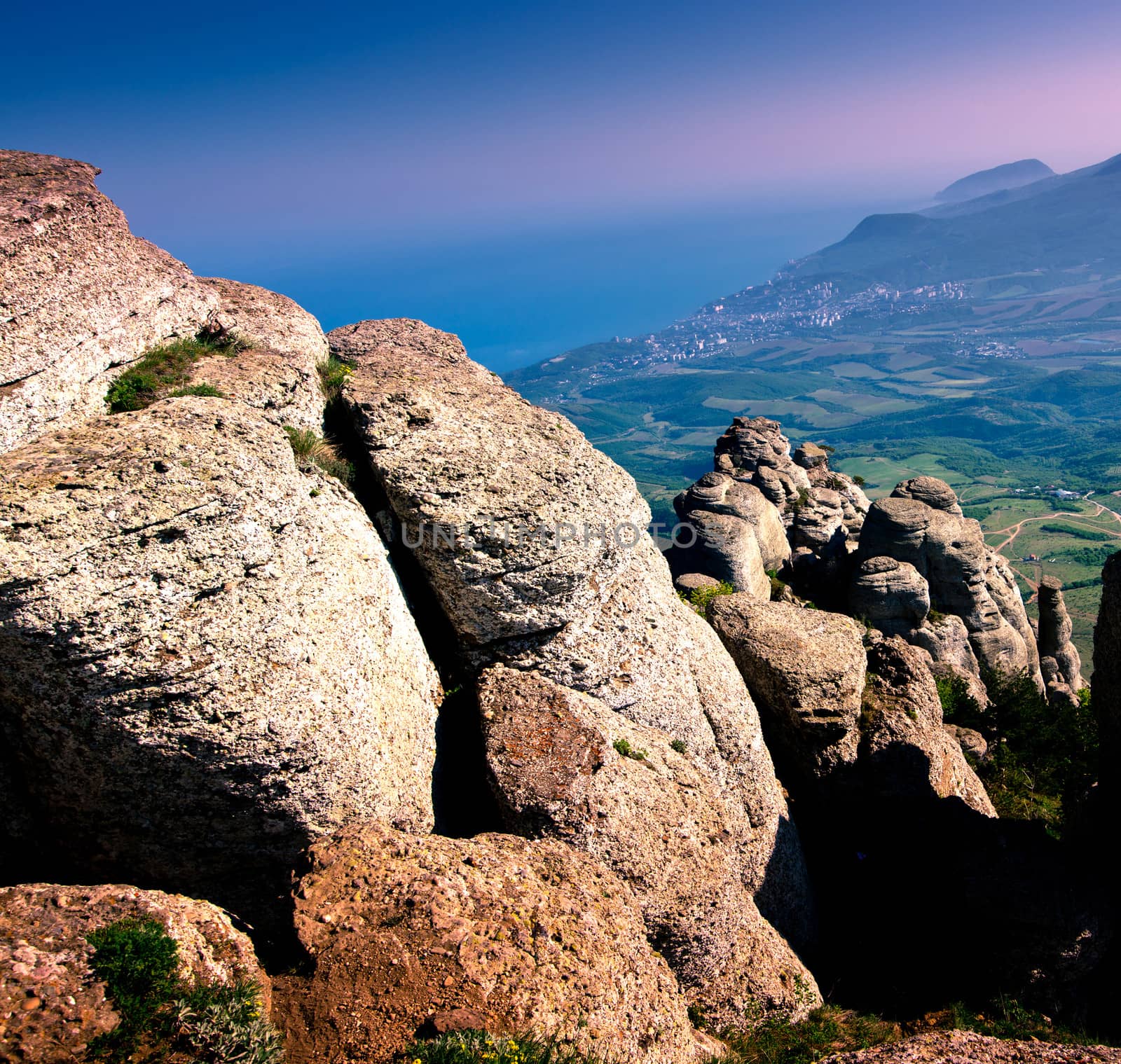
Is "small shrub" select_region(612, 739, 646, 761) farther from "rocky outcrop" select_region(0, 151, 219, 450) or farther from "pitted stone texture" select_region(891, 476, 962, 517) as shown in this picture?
"pitted stone texture" select_region(891, 476, 962, 517)

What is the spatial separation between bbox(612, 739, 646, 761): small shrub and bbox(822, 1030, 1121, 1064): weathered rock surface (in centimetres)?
592

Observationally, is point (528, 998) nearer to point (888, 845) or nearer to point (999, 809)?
point (888, 845)

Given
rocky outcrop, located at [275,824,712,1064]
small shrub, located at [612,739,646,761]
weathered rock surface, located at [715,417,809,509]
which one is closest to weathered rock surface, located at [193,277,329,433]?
rocky outcrop, located at [275,824,712,1064]

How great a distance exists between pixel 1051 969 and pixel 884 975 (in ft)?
11.6

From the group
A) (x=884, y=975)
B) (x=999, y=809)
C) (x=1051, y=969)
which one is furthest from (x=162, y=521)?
(x=999, y=809)

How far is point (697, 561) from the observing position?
33656 mm

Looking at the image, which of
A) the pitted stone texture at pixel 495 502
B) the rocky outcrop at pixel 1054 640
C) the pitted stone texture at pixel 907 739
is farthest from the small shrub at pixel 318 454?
the rocky outcrop at pixel 1054 640

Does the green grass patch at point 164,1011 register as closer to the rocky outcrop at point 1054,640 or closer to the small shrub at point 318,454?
the small shrub at point 318,454

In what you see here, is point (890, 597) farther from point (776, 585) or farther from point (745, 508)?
point (745, 508)

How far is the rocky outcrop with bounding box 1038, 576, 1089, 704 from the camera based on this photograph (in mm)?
43156

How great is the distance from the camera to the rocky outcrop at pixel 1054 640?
43156 mm

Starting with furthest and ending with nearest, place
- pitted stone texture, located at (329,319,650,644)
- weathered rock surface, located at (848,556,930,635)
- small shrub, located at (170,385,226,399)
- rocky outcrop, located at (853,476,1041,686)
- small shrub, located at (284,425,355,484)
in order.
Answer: rocky outcrop, located at (853,476,1041,686), weathered rock surface, located at (848,556,930,635), small shrub, located at (284,425,355,484), pitted stone texture, located at (329,319,650,644), small shrub, located at (170,385,226,399)

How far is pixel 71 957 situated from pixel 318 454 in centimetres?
963

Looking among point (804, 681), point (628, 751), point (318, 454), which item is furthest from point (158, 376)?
point (804, 681)
